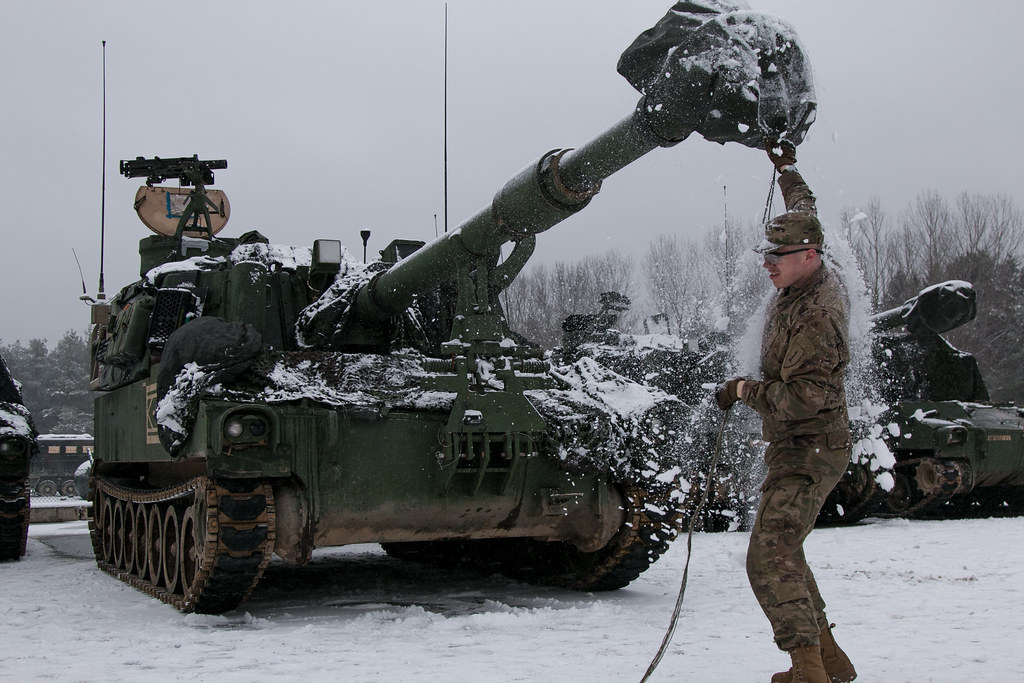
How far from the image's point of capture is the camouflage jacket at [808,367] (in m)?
3.55

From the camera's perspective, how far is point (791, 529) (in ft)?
11.6

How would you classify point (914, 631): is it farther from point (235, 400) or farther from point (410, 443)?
point (235, 400)

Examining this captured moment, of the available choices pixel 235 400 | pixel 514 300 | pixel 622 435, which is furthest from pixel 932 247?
pixel 235 400

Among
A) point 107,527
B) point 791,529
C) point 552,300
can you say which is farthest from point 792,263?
point 552,300

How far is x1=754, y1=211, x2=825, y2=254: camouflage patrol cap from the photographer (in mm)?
3680

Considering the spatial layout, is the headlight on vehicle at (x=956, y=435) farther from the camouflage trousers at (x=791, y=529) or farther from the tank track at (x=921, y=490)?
the camouflage trousers at (x=791, y=529)

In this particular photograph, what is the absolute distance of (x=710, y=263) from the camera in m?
13.1

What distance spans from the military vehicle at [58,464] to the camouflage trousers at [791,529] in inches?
877

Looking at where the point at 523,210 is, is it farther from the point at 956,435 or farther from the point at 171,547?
the point at 956,435

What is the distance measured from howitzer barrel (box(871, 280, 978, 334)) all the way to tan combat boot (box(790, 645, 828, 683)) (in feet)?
32.9

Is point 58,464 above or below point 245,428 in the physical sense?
below

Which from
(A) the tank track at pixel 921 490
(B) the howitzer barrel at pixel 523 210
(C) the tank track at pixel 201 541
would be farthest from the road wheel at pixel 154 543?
(A) the tank track at pixel 921 490

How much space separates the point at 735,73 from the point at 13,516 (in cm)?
834

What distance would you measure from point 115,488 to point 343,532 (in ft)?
10.7
